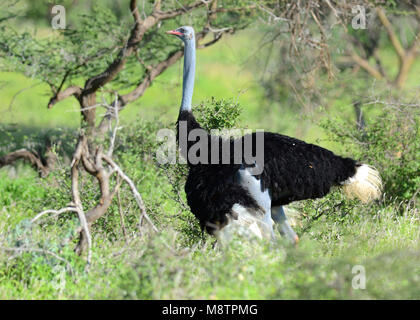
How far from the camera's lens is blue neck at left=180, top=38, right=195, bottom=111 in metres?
6.16

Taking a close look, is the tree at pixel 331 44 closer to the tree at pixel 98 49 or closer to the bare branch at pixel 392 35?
the bare branch at pixel 392 35

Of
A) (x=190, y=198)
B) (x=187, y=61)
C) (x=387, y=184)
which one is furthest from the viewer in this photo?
(x=387, y=184)

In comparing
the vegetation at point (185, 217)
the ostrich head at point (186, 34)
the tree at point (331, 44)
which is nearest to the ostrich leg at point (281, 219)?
the vegetation at point (185, 217)

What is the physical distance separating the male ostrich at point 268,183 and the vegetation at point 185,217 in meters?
0.30

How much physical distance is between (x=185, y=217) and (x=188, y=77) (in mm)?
1257

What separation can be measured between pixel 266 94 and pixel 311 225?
18.7 feet

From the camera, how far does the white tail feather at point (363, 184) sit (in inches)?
231

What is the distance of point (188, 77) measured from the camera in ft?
20.5

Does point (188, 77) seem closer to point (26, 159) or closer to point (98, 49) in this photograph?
point (98, 49)

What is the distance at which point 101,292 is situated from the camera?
4.45 m

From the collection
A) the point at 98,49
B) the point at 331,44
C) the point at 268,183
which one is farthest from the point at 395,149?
the point at 98,49

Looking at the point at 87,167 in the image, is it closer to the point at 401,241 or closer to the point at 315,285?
the point at 315,285

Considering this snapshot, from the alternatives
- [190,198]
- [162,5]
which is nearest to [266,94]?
[162,5]

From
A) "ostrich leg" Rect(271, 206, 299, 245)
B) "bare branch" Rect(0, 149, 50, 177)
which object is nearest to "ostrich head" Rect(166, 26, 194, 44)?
"ostrich leg" Rect(271, 206, 299, 245)
